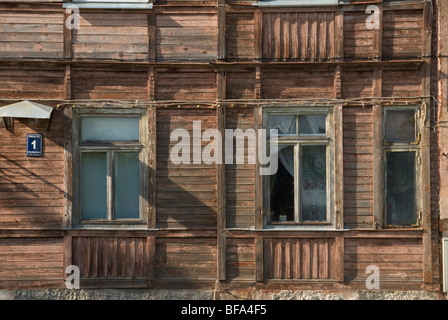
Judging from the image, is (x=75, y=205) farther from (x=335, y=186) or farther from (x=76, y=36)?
(x=335, y=186)

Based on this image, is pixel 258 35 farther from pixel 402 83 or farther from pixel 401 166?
pixel 401 166

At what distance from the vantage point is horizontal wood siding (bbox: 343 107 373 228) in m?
7.98

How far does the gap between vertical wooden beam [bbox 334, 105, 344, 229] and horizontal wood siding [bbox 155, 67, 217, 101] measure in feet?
6.46

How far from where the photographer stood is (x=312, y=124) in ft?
26.8

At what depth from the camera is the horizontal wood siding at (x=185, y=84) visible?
8.10 metres

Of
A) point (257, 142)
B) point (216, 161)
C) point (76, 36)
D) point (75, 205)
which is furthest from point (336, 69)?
point (75, 205)

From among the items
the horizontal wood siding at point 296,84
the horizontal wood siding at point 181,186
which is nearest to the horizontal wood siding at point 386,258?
the horizontal wood siding at point 181,186

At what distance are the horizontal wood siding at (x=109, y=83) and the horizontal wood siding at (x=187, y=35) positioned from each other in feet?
1.75

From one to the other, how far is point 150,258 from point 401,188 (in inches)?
161

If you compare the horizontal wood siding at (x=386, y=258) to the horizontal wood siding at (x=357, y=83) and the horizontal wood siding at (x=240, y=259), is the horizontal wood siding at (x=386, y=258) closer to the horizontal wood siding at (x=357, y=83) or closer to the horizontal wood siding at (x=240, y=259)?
the horizontal wood siding at (x=240, y=259)

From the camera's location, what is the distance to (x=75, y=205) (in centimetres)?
809

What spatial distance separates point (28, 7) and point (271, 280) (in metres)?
5.78

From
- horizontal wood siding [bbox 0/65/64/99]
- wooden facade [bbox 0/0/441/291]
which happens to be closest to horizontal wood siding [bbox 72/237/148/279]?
wooden facade [bbox 0/0/441/291]

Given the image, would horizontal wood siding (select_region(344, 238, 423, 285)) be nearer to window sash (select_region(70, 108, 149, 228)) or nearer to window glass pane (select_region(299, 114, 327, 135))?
window glass pane (select_region(299, 114, 327, 135))
